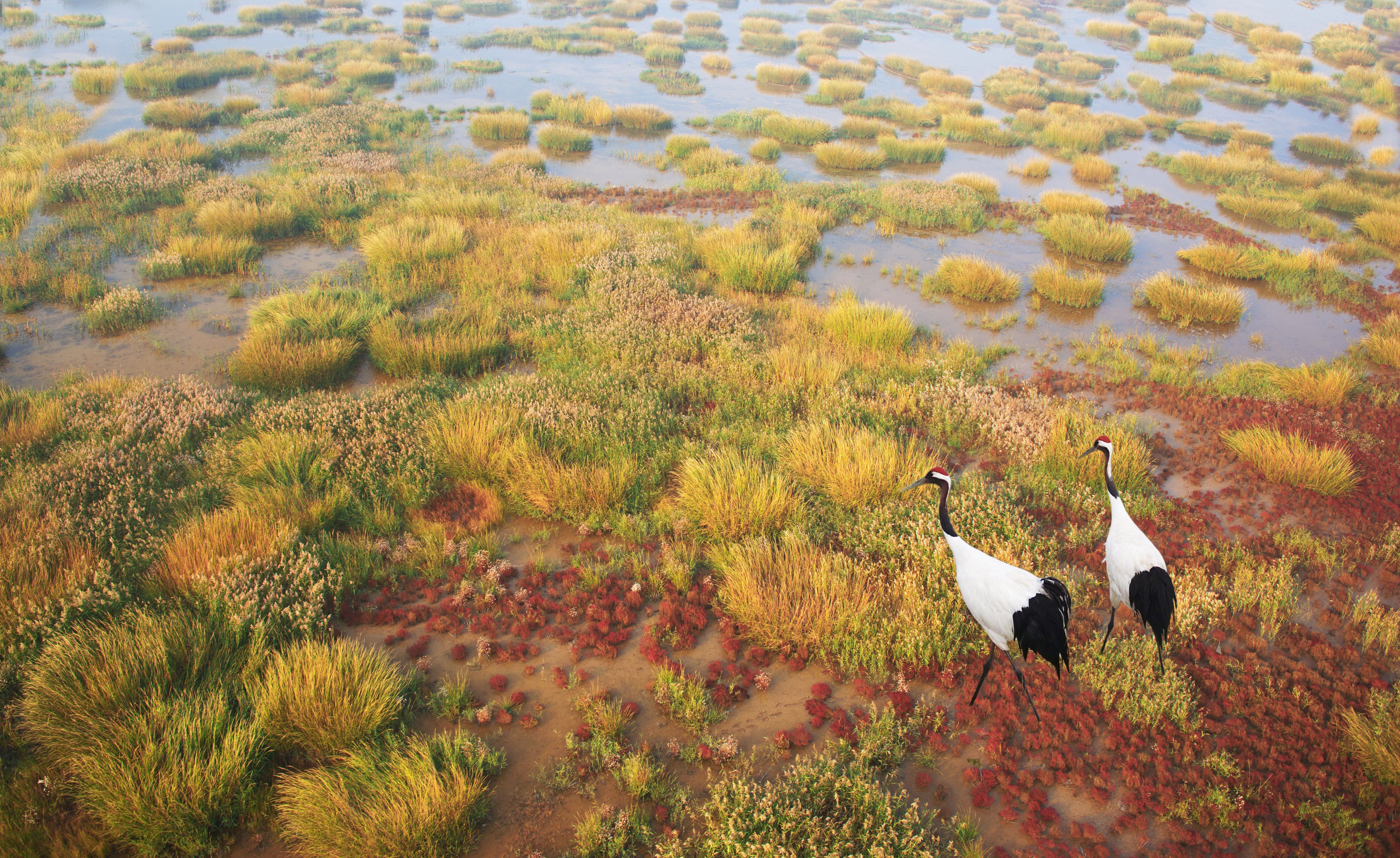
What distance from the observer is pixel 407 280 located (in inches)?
535

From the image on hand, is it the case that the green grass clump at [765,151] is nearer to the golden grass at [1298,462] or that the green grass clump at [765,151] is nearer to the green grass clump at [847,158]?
the green grass clump at [847,158]

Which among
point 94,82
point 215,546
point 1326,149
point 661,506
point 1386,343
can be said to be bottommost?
point 661,506

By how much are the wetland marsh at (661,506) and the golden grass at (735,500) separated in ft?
0.14

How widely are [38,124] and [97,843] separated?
25.3 m

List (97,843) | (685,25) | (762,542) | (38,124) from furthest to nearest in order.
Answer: (685,25), (38,124), (762,542), (97,843)

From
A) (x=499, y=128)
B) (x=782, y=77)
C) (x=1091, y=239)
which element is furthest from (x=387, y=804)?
(x=782, y=77)

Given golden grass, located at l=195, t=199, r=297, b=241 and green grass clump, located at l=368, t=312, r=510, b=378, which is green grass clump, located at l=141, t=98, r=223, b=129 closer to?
golden grass, located at l=195, t=199, r=297, b=241

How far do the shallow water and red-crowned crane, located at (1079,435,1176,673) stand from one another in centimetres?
670

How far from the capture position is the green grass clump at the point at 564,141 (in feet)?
76.5

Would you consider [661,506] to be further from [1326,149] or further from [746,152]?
[1326,149]

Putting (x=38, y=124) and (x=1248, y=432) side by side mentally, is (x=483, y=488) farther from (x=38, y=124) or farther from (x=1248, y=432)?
(x=38, y=124)

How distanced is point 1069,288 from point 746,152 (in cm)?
1348

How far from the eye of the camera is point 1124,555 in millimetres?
5496

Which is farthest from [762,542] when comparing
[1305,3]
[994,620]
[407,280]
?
[1305,3]
